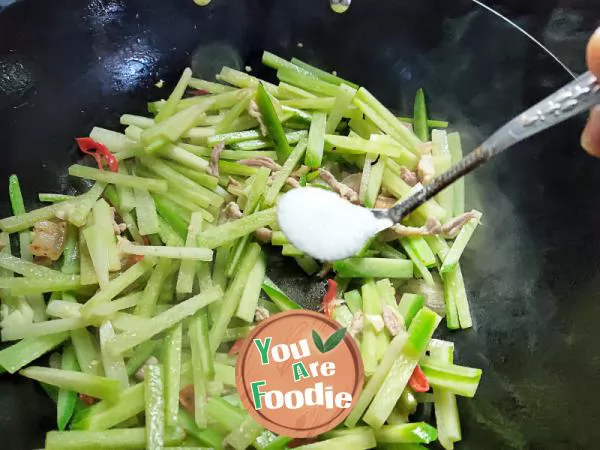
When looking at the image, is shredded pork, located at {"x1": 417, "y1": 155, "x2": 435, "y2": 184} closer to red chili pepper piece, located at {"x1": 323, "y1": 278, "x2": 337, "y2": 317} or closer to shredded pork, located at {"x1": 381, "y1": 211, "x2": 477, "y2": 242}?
shredded pork, located at {"x1": 381, "y1": 211, "x2": 477, "y2": 242}

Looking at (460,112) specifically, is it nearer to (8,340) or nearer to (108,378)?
(108,378)

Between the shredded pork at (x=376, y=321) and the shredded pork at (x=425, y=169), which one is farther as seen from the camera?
the shredded pork at (x=425, y=169)

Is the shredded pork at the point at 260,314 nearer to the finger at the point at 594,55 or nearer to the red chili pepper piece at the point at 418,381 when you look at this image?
the red chili pepper piece at the point at 418,381

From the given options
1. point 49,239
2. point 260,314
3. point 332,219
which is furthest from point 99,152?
point 332,219

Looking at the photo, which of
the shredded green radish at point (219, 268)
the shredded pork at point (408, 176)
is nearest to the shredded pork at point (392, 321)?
the shredded green radish at point (219, 268)

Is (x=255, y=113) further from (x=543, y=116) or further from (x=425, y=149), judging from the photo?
(x=543, y=116)

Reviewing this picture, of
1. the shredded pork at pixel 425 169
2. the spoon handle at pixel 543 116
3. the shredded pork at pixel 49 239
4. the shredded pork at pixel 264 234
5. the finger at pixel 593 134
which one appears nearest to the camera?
the spoon handle at pixel 543 116
